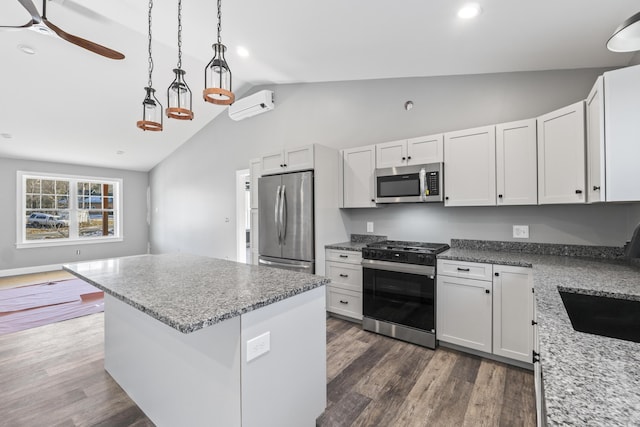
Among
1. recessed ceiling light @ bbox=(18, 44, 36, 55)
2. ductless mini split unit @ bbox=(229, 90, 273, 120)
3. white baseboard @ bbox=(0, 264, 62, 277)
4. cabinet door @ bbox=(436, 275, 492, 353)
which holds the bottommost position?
white baseboard @ bbox=(0, 264, 62, 277)

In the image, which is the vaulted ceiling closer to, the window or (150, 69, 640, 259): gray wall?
(150, 69, 640, 259): gray wall

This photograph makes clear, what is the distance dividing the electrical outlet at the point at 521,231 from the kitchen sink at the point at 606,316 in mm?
1392

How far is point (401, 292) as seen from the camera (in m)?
2.80

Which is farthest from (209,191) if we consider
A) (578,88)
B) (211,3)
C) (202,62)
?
(578,88)

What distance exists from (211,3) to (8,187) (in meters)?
6.42

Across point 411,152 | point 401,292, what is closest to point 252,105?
point 411,152

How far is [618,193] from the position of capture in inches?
68.0

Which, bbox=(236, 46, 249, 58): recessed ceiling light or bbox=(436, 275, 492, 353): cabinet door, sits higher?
bbox=(236, 46, 249, 58): recessed ceiling light

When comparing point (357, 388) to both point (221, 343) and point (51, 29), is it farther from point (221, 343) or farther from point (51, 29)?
point (51, 29)

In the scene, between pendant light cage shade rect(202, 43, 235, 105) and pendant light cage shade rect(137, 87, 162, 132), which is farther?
pendant light cage shade rect(137, 87, 162, 132)

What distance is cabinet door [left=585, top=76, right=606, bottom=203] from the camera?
70.1 inches

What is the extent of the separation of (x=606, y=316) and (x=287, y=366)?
5.38 feet

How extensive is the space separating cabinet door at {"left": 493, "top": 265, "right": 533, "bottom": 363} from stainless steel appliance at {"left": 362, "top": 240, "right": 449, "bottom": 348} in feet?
1.64

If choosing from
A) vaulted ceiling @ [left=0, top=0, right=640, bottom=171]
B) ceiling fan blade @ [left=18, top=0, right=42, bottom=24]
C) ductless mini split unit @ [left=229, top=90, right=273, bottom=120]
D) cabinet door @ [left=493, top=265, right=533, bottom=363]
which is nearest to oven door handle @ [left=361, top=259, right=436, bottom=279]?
cabinet door @ [left=493, top=265, right=533, bottom=363]
